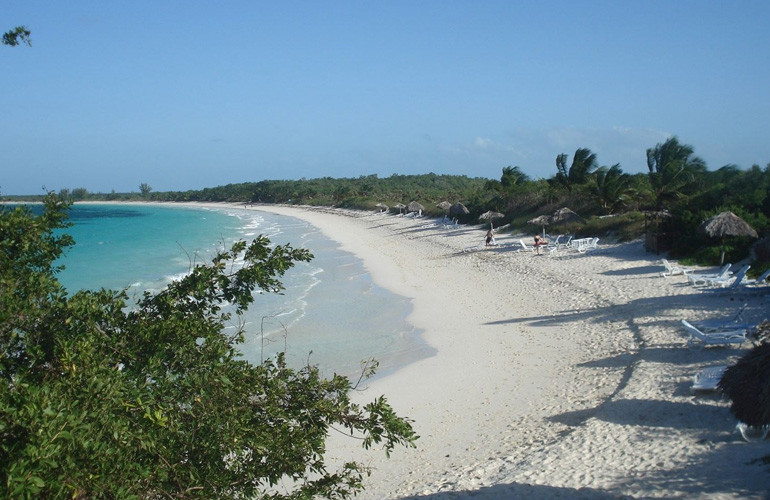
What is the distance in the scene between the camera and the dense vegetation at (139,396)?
7.48 feet

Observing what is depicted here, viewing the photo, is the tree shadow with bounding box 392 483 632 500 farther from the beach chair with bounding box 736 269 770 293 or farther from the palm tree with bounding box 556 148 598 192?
the palm tree with bounding box 556 148 598 192

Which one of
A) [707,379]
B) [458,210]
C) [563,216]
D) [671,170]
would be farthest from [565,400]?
[458,210]

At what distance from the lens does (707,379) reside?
7.28m

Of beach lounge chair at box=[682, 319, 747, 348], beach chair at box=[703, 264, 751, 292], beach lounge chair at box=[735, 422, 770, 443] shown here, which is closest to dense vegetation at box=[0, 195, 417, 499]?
beach lounge chair at box=[735, 422, 770, 443]

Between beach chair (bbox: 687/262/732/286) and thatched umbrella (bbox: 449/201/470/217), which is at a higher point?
thatched umbrella (bbox: 449/201/470/217)

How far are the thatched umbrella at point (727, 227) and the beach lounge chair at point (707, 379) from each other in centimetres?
811

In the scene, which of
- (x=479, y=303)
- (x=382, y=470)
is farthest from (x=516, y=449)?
(x=479, y=303)

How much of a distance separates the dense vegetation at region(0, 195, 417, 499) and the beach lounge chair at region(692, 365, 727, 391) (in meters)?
5.35

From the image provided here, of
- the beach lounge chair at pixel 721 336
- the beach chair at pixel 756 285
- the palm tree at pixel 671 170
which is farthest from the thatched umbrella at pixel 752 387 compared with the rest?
the palm tree at pixel 671 170

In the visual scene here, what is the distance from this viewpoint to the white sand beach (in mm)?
5707

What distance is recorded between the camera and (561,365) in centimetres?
962

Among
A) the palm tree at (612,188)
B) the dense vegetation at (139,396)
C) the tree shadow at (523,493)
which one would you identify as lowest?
the tree shadow at (523,493)

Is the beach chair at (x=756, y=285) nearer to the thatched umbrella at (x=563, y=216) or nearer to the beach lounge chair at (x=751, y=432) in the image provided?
the beach lounge chair at (x=751, y=432)

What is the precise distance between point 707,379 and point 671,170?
47.8ft
